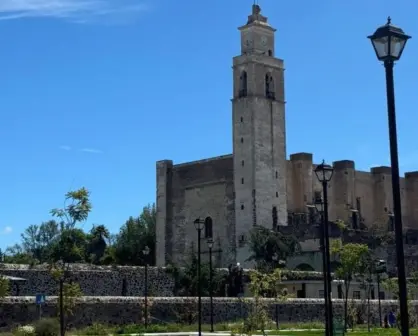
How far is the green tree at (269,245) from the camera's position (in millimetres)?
54438

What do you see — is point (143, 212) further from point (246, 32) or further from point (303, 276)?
point (303, 276)

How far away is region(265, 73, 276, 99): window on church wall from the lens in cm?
6294

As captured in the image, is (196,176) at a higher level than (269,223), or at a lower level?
higher

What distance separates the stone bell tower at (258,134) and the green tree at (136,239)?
10.9 m

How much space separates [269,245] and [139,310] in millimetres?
29421

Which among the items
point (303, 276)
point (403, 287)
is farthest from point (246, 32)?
point (403, 287)

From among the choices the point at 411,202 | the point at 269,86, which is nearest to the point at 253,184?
the point at 269,86

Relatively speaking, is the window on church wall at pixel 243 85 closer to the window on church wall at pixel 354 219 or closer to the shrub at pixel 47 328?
the window on church wall at pixel 354 219

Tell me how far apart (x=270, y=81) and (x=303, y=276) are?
25356mm

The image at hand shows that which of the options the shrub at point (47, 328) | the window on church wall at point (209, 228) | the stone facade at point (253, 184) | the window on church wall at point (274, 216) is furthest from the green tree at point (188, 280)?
the window on church wall at point (209, 228)

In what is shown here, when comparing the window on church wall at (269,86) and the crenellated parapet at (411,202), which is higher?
the window on church wall at (269,86)

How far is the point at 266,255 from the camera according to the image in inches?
2143

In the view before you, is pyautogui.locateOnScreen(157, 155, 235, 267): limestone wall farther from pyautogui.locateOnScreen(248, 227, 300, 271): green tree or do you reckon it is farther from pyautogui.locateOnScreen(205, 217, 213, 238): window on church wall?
pyautogui.locateOnScreen(248, 227, 300, 271): green tree

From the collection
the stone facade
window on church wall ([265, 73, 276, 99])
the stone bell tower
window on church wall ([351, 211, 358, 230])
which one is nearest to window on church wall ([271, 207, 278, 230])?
the stone bell tower
